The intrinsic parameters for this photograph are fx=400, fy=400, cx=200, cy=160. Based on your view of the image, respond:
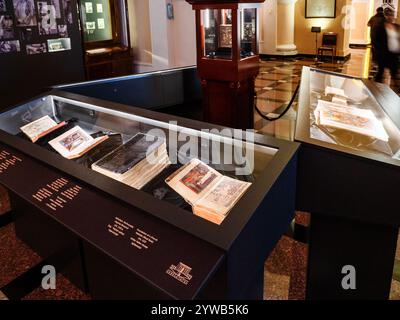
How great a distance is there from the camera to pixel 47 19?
6.25 meters

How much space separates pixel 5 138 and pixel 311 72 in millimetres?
2666

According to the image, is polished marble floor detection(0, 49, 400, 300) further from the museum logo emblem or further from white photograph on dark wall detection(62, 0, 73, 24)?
white photograph on dark wall detection(62, 0, 73, 24)

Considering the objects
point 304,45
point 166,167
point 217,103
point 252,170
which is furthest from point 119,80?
point 304,45

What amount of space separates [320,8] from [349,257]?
42.8 ft

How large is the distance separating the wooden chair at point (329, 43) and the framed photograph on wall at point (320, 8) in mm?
646

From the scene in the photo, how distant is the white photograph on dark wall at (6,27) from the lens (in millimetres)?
5684

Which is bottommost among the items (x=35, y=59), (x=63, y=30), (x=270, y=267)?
(x=270, y=267)

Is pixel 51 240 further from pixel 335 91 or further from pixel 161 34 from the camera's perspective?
pixel 161 34

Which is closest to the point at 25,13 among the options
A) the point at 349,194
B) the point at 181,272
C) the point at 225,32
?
the point at 225,32

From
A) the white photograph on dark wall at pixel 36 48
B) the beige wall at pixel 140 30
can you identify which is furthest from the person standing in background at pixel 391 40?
the white photograph on dark wall at pixel 36 48

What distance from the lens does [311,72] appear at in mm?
3730

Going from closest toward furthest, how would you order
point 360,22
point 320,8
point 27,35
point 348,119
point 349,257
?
point 349,257
point 348,119
point 27,35
point 320,8
point 360,22

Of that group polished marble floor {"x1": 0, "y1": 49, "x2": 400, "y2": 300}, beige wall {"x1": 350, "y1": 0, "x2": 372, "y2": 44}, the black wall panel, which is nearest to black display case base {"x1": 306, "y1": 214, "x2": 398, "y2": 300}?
polished marble floor {"x1": 0, "y1": 49, "x2": 400, "y2": 300}
